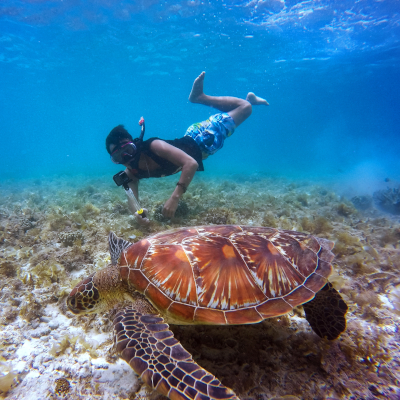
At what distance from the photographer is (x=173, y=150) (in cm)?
402

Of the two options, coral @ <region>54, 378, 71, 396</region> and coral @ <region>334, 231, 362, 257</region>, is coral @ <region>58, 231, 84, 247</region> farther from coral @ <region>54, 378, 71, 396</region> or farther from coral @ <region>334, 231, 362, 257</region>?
coral @ <region>334, 231, 362, 257</region>

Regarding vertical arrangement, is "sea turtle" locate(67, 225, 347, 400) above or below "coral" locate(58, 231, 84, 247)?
above

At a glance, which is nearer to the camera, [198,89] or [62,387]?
[62,387]

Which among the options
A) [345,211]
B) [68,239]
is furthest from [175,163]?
[345,211]

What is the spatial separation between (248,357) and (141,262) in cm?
123

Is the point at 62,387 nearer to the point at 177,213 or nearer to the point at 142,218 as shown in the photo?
the point at 142,218

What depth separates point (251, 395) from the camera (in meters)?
1.42

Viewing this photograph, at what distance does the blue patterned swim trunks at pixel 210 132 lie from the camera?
16.0 ft

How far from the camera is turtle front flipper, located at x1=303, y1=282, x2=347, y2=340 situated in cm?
175

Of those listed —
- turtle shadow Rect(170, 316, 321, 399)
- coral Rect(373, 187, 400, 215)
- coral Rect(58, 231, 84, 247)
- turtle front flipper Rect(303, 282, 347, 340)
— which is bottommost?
coral Rect(58, 231, 84, 247)

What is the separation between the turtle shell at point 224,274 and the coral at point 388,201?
7.60 meters

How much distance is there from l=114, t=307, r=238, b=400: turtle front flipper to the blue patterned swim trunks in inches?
159

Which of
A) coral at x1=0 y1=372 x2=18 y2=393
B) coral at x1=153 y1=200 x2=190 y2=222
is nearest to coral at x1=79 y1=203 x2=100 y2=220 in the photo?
coral at x1=153 y1=200 x2=190 y2=222

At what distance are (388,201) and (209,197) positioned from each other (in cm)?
692
